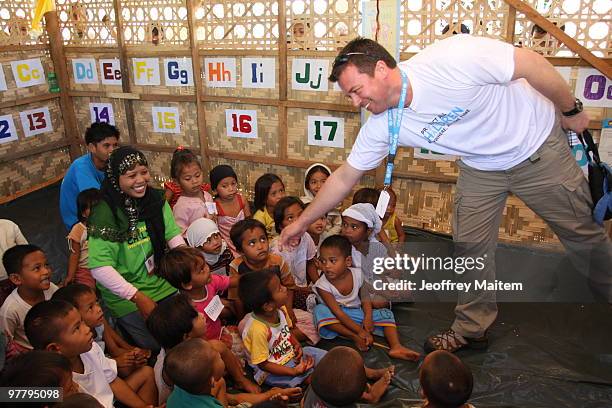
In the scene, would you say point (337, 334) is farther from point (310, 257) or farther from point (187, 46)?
point (187, 46)

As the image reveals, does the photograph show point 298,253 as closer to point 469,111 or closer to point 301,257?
point 301,257

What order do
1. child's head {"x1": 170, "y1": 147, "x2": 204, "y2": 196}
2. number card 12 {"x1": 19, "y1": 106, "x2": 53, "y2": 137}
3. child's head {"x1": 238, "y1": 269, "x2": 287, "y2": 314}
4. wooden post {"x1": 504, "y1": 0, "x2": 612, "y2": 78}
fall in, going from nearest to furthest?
1. child's head {"x1": 238, "y1": 269, "x2": 287, "y2": 314}
2. wooden post {"x1": 504, "y1": 0, "x2": 612, "y2": 78}
3. child's head {"x1": 170, "y1": 147, "x2": 204, "y2": 196}
4. number card 12 {"x1": 19, "y1": 106, "x2": 53, "y2": 137}

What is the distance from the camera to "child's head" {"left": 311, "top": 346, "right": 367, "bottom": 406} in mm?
1913

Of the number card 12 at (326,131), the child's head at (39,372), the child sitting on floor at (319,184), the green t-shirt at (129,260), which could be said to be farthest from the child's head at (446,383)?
the number card 12 at (326,131)

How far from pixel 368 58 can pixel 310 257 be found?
5.49ft

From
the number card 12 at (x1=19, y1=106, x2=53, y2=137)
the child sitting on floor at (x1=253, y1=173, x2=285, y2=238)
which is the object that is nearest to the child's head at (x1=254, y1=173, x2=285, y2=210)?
the child sitting on floor at (x1=253, y1=173, x2=285, y2=238)

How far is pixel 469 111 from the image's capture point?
2318 mm

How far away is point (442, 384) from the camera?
1887 mm

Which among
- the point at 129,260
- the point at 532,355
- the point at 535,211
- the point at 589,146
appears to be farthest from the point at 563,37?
the point at 129,260

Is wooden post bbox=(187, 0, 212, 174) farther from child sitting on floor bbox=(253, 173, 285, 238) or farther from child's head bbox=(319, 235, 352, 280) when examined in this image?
child's head bbox=(319, 235, 352, 280)

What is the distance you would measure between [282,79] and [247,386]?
9.30 ft

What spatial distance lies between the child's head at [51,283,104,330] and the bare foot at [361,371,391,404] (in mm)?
1346

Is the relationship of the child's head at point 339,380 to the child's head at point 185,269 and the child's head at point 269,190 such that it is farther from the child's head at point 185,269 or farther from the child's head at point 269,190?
the child's head at point 269,190

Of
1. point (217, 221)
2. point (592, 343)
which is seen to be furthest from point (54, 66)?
point (592, 343)
